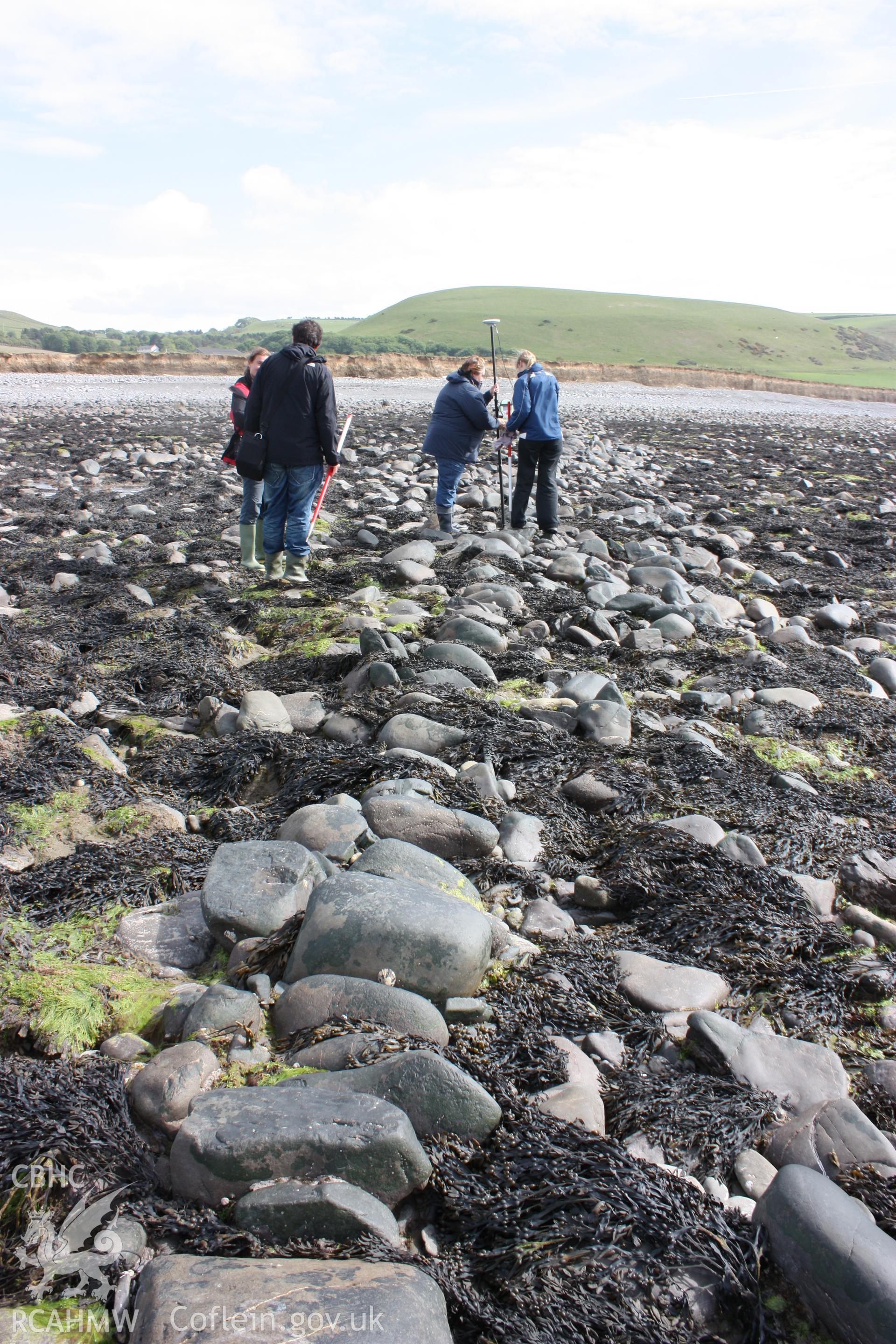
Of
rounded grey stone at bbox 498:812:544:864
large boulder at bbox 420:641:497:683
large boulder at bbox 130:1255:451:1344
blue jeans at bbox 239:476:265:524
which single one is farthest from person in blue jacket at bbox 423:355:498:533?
large boulder at bbox 130:1255:451:1344

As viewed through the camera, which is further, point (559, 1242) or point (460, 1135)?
point (460, 1135)

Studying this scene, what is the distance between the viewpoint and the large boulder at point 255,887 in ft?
9.38

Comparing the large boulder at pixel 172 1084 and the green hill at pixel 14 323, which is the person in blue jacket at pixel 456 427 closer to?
the large boulder at pixel 172 1084

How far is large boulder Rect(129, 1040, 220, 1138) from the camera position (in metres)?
2.12

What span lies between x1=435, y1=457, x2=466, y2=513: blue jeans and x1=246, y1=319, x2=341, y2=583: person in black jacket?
190 centimetres

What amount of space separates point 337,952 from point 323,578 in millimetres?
5283

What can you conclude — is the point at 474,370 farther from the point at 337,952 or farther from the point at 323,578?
the point at 337,952

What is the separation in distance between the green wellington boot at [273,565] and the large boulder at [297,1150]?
5.90 meters

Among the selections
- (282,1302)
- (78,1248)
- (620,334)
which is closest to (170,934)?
(78,1248)

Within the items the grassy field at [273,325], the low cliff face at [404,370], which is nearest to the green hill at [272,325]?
the grassy field at [273,325]

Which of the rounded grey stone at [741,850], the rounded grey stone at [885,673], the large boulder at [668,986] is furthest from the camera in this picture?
the rounded grey stone at [885,673]

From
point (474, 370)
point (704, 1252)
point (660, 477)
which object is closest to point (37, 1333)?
point (704, 1252)

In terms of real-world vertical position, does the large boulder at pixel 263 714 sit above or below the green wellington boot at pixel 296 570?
below

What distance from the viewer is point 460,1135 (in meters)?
2.10
